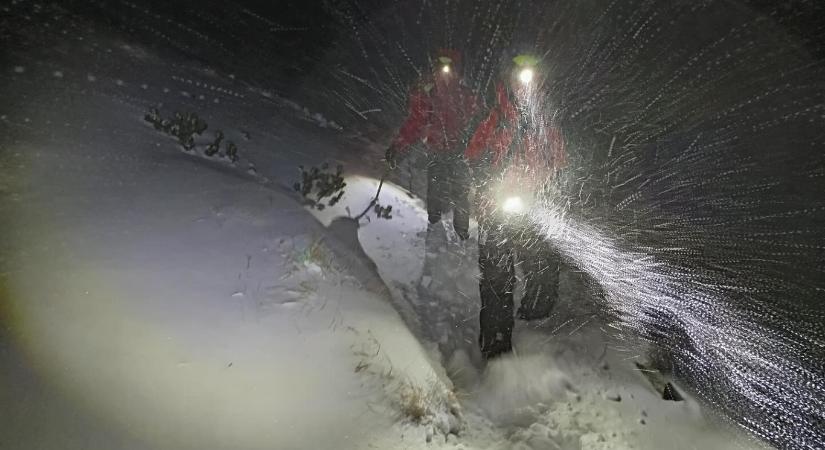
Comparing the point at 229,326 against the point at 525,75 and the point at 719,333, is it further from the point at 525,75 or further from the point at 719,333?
the point at 719,333

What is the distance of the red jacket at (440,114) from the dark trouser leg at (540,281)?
1.56 metres

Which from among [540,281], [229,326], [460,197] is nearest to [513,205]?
[540,281]

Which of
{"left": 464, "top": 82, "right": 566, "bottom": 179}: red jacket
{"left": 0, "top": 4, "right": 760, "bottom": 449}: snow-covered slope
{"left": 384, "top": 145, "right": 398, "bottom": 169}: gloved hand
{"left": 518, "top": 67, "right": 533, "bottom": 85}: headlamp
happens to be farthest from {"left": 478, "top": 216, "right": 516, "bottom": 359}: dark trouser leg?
{"left": 384, "top": 145, "right": 398, "bottom": 169}: gloved hand

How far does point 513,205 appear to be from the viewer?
13.5ft

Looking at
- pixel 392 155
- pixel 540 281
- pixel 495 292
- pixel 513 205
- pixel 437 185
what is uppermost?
pixel 392 155

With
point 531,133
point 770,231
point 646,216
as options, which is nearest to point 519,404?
point 531,133

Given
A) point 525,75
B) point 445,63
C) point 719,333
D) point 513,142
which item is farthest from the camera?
point 719,333

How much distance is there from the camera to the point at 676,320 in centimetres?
521

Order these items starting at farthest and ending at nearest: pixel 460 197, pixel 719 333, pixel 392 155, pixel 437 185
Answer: pixel 437 185 → pixel 460 197 → pixel 392 155 → pixel 719 333

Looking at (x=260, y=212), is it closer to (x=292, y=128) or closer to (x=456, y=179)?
(x=456, y=179)

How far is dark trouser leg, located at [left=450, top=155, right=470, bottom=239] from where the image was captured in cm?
531

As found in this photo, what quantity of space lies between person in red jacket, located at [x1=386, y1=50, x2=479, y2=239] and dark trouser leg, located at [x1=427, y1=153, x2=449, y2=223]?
0.02 meters

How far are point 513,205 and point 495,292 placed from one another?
0.90 meters

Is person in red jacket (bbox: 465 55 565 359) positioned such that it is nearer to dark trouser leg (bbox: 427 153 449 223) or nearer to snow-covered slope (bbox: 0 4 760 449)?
snow-covered slope (bbox: 0 4 760 449)
